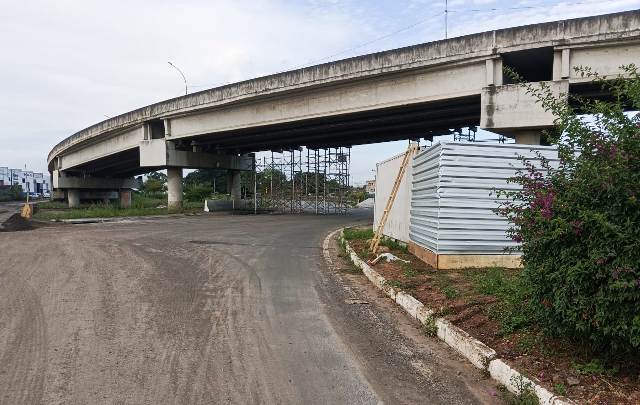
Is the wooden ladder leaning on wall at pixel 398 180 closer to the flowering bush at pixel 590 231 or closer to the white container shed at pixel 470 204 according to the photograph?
the white container shed at pixel 470 204

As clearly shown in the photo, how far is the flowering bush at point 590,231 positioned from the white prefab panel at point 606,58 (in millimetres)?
12274

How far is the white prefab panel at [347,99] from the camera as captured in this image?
17.5 meters

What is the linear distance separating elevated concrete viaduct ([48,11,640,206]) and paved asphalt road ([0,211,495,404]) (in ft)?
18.7

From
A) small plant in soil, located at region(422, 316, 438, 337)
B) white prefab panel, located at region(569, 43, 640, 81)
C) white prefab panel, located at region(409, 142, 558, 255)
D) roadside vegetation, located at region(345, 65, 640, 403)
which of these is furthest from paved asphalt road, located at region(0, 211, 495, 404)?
white prefab panel, located at region(569, 43, 640, 81)

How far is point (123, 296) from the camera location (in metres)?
7.07

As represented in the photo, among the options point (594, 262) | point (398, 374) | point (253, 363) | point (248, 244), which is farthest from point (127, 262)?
point (594, 262)

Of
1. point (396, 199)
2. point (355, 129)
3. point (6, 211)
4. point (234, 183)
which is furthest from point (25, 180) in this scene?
point (396, 199)

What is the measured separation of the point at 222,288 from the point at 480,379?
4641 millimetres

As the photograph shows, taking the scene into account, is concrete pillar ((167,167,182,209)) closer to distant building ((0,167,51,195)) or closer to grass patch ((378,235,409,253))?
grass patch ((378,235,409,253))

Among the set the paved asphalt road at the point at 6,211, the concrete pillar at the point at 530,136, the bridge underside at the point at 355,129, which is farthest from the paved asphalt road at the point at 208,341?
the paved asphalt road at the point at 6,211

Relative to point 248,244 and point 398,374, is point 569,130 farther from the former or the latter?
point 248,244

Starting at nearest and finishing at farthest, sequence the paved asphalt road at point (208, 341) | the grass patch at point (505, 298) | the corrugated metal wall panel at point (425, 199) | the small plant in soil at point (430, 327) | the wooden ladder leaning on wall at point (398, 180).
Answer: the paved asphalt road at point (208, 341)
the grass patch at point (505, 298)
the small plant in soil at point (430, 327)
the corrugated metal wall panel at point (425, 199)
the wooden ladder leaning on wall at point (398, 180)

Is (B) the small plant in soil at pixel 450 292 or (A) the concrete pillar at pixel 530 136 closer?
(B) the small plant in soil at pixel 450 292

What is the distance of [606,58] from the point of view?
15.0 metres
